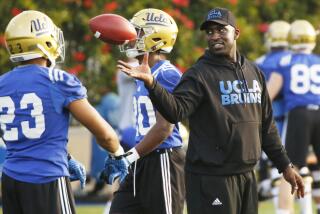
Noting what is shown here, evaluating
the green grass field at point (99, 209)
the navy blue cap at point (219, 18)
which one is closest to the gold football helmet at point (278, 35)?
the green grass field at point (99, 209)

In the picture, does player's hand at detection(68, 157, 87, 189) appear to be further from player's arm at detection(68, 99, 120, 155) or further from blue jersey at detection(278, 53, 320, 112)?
blue jersey at detection(278, 53, 320, 112)

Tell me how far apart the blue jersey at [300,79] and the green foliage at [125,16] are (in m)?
3.71

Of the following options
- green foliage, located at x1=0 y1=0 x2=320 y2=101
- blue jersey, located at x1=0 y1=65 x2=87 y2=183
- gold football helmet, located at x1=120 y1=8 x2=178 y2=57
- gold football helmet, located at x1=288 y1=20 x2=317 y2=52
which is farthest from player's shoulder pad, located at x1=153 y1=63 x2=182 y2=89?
green foliage, located at x1=0 y1=0 x2=320 y2=101

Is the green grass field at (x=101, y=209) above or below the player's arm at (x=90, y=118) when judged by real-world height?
below

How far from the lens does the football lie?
22.3 ft

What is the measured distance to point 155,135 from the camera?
23.3 ft

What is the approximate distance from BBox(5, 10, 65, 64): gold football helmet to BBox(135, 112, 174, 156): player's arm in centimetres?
98

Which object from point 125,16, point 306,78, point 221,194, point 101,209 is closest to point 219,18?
point 221,194

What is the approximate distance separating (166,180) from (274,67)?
386cm

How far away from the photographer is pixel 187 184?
684 centimetres

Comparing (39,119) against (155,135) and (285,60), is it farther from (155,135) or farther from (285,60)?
(285,60)

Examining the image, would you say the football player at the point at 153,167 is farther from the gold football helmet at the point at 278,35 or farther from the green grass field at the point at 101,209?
the green grass field at the point at 101,209

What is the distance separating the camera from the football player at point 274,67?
11.2 meters

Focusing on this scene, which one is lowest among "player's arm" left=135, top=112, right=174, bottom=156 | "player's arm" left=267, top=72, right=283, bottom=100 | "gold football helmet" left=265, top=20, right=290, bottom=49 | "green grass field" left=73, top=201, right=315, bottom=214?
"green grass field" left=73, top=201, right=315, bottom=214
